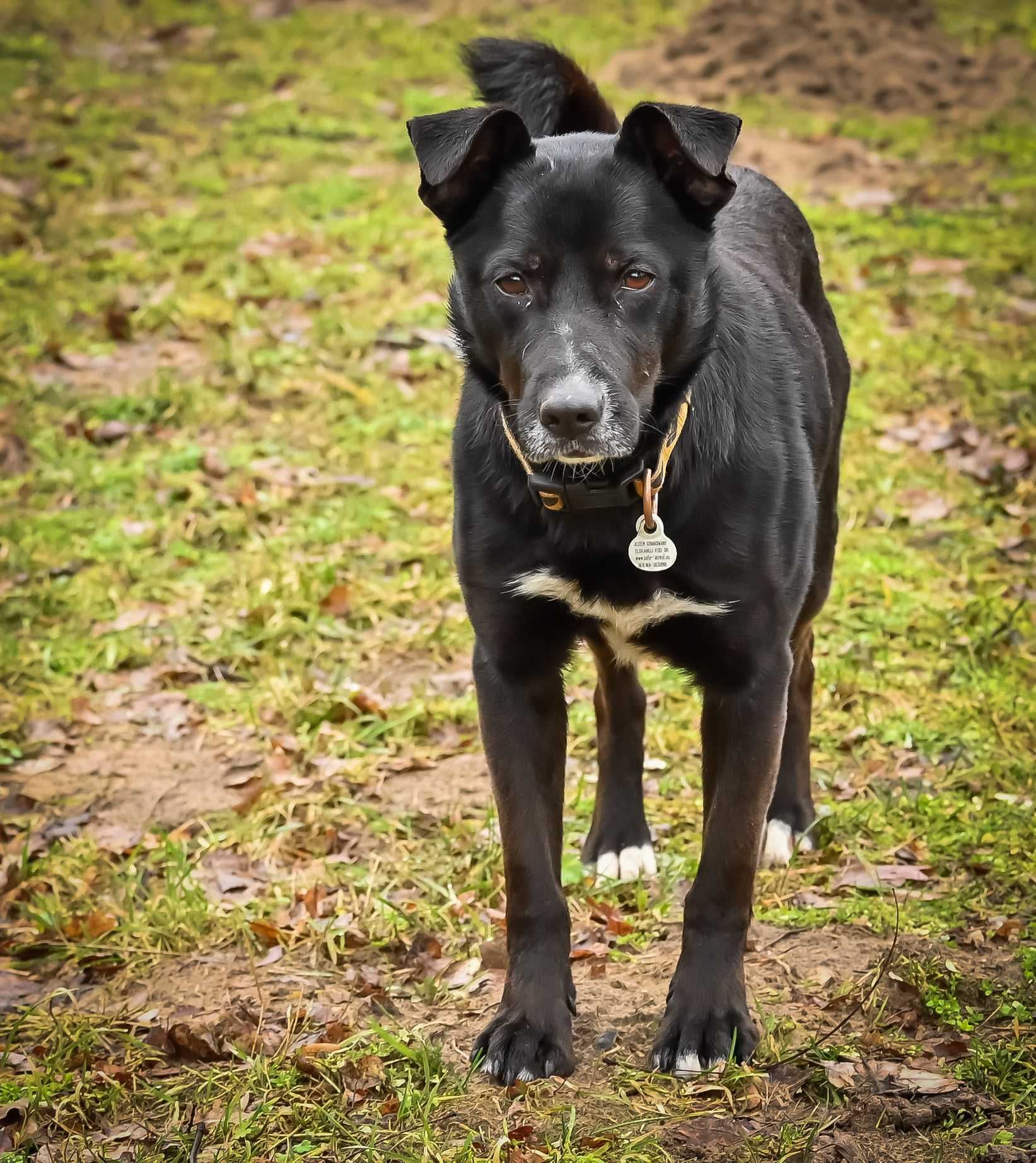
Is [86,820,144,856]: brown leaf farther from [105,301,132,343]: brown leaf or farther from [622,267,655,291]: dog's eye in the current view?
[105,301,132,343]: brown leaf

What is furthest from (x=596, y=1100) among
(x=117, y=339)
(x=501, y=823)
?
(x=117, y=339)

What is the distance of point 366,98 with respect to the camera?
1128 centimetres

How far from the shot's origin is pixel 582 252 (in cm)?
304

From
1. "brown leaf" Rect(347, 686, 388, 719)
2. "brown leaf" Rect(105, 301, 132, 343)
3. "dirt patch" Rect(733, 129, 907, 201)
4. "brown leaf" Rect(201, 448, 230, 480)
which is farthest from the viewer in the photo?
"dirt patch" Rect(733, 129, 907, 201)

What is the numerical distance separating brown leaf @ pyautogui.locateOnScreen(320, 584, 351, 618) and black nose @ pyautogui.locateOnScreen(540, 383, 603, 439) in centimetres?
292

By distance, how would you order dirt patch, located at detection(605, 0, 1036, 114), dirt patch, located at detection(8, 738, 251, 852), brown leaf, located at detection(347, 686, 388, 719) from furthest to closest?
dirt patch, located at detection(605, 0, 1036, 114), brown leaf, located at detection(347, 686, 388, 719), dirt patch, located at detection(8, 738, 251, 852)

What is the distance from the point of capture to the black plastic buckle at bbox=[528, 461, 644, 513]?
3119mm

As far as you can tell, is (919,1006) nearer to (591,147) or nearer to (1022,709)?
(1022,709)

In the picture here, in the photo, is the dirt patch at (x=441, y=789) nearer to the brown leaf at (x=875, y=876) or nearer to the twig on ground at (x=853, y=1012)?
the brown leaf at (x=875, y=876)

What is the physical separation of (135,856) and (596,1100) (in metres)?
1.90

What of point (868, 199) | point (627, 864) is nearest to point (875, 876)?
point (627, 864)

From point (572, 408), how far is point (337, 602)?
3.02 meters

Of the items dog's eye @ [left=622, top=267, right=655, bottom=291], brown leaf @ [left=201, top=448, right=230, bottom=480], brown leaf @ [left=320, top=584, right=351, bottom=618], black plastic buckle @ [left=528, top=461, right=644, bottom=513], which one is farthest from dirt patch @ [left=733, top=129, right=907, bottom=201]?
black plastic buckle @ [left=528, top=461, right=644, bottom=513]

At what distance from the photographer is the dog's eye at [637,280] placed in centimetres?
306
